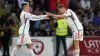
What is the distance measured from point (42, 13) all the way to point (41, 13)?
0.15 m

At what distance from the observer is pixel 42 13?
1852 cm

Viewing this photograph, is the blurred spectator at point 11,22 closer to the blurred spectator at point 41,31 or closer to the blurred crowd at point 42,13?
the blurred crowd at point 42,13

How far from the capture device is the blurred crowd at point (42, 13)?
18078 mm

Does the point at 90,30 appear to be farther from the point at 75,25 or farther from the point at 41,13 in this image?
the point at 75,25

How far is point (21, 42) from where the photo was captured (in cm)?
1562

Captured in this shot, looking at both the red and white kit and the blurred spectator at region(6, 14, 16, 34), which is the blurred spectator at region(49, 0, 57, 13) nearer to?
the blurred spectator at region(6, 14, 16, 34)

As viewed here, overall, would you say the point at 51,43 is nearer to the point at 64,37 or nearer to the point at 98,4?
the point at 64,37

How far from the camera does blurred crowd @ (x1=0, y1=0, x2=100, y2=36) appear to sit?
18.1m

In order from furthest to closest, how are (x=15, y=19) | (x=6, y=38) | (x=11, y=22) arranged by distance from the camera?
(x=15, y=19)
(x=11, y=22)
(x=6, y=38)

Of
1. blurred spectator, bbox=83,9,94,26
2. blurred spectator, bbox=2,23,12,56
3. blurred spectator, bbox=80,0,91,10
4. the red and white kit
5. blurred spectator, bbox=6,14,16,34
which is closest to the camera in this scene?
the red and white kit

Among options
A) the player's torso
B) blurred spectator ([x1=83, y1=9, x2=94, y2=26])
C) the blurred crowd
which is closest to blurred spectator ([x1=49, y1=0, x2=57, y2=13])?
the blurred crowd

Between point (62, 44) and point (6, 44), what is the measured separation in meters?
2.33

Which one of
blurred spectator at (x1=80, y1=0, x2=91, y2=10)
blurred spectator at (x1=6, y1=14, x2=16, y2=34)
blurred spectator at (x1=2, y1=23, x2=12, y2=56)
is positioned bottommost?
blurred spectator at (x1=2, y1=23, x2=12, y2=56)

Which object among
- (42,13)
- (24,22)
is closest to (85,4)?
(42,13)
